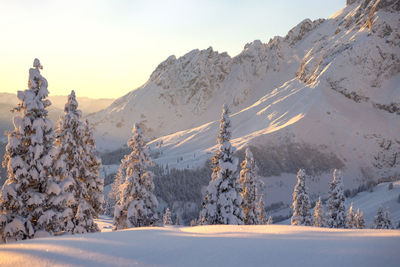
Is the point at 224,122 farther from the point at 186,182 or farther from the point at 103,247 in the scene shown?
the point at 186,182

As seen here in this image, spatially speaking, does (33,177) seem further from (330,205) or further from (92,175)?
(330,205)

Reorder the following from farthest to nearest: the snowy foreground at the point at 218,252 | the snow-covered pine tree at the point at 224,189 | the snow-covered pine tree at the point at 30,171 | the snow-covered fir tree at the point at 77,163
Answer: the snow-covered pine tree at the point at 224,189 → the snow-covered fir tree at the point at 77,163 → the snow-covered pine tree at the point at 30,171 → the snowy foreground at the point at 218,252

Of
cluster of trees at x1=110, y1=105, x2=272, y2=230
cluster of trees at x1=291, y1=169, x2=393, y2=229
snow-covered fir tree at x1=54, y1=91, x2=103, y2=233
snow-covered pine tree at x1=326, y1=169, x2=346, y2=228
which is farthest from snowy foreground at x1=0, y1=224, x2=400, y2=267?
snow-covered pine tree at x1=326, y1=169, x2=346, y2=228

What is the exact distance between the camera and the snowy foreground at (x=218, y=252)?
5734mm

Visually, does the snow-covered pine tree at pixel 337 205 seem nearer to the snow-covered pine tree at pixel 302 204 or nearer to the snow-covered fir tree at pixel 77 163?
the snow-covered pine tree at pixel 302 204

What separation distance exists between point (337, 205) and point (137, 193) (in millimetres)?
24352

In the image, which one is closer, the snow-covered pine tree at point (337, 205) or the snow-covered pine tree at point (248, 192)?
the snow-covered pine tree at point (248, 192)

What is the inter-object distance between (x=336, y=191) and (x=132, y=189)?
957 inches

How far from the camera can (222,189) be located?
83.0 feet

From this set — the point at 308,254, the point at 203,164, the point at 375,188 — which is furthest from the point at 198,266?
the point at 203,164

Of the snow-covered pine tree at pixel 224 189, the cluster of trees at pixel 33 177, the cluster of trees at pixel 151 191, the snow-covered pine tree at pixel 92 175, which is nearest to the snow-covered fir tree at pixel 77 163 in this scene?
the snow-covered pine tree at pixel 92 175

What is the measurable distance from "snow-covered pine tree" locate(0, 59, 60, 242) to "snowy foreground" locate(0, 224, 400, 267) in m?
9.58

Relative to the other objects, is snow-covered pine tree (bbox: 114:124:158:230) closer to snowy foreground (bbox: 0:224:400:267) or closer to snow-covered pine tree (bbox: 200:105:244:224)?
snow-covered pine tree (bbox: 200:105:244:224)

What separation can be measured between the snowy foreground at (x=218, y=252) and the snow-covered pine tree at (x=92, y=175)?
15.4 meters
